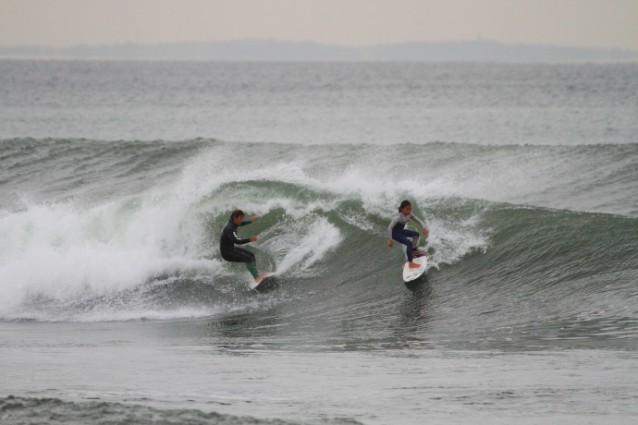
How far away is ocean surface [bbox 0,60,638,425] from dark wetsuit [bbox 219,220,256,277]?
60 centimetres

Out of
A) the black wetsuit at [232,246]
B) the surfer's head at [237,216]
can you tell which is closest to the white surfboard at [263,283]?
the black wetsuit at [232,246]

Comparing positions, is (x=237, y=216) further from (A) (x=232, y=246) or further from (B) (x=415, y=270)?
(B) (x=415, y=270)

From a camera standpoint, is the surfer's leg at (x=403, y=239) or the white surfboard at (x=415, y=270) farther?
the white surfboard at (x=415, y=270)

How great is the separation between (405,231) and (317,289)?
75.9 inches

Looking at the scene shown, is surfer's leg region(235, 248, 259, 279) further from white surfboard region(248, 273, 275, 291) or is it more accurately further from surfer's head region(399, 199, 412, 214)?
surfer's head region(399, 199, 412, 214)

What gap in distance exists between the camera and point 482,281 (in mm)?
14133

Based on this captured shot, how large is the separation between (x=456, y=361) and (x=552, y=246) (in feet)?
21.0

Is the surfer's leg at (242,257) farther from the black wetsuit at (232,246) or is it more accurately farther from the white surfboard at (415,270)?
the white surfboard at (415,270)

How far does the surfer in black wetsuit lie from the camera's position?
14.1 m

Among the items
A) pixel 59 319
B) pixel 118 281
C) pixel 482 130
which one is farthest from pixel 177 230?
pixel 482 130

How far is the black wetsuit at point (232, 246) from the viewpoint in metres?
14.2

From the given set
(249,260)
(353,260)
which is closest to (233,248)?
(249,260)

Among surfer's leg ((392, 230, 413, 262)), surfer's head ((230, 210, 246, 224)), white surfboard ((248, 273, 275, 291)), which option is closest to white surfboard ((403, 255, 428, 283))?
surfer's leg ((392, 230, 413, 262))

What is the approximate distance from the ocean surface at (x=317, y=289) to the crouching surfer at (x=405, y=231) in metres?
0.56
